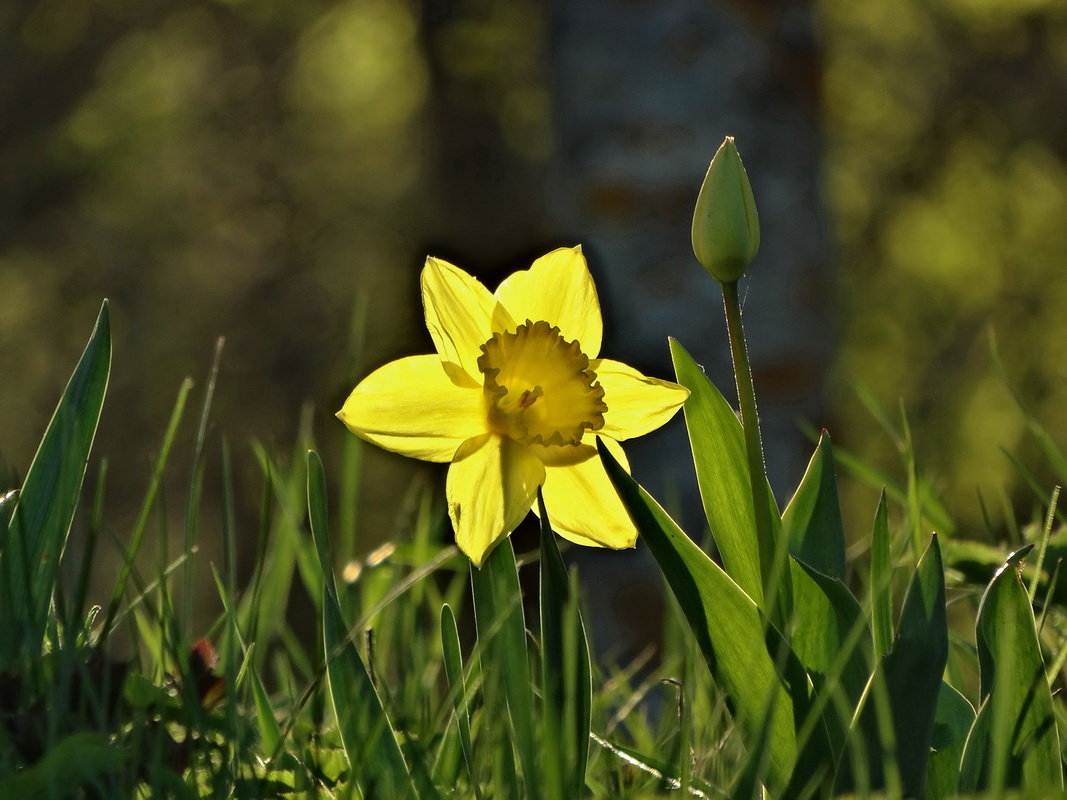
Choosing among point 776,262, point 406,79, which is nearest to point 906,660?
point 776,262

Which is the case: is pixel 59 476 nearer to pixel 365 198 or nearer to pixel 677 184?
pixel 677 184

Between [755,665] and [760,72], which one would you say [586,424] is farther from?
[760,72]

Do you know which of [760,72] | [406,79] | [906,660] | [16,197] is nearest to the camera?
[906,660]

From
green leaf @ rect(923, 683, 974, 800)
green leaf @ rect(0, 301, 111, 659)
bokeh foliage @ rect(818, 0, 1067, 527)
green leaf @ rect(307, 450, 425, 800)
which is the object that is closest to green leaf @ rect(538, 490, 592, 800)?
green leaf @ rect(307, 450, 425, 800)

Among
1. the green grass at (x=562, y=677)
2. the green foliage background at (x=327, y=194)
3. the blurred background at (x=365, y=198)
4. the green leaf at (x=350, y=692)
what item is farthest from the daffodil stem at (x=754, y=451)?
the green foliage background at (x=327, y=194)

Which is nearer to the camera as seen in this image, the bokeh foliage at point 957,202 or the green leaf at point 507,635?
the green leaf at point 507,635

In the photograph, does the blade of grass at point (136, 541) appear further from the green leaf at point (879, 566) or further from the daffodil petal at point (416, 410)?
the green leaf at point (879, 566)

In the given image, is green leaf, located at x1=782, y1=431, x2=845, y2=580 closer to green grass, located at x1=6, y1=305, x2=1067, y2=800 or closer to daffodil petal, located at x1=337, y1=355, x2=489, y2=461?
green grass, located at x1=6, y1=305, x2=1067, y2=800
